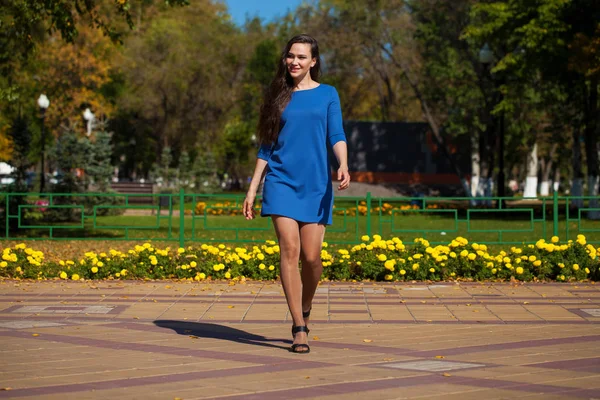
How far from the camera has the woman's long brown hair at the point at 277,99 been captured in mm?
6976

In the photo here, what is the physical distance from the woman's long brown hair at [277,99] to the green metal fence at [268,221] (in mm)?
8201

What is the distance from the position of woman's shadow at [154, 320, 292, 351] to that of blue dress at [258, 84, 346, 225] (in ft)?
3.45

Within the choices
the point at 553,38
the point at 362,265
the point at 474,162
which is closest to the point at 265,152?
the point at 362,265

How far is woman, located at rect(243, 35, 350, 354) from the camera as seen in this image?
688 cm

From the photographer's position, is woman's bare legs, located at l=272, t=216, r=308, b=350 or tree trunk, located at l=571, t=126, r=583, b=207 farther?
tree trunk, located at l=571, t=126, r=583, b=207

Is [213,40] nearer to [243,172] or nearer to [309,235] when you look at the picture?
[243,172]

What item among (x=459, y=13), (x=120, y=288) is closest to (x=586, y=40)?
(x=459, y=13)

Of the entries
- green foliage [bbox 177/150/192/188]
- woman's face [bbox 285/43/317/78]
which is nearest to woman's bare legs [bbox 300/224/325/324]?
woman's face [bbox 285/43/317/78]

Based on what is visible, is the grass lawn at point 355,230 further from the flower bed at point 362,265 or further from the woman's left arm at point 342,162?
the woman's left arm at point 342,162

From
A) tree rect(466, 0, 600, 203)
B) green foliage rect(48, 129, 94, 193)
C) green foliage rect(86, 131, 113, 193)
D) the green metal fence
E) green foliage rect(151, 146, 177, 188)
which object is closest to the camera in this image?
the green metal fence

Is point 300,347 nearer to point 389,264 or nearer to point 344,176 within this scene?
point 344,176

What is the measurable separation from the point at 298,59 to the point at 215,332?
2.39m

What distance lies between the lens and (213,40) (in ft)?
196

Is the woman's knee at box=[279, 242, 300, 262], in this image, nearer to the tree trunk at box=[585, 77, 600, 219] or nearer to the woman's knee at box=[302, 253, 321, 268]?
the woman's knee at box=[302, 253, 321, 268]
